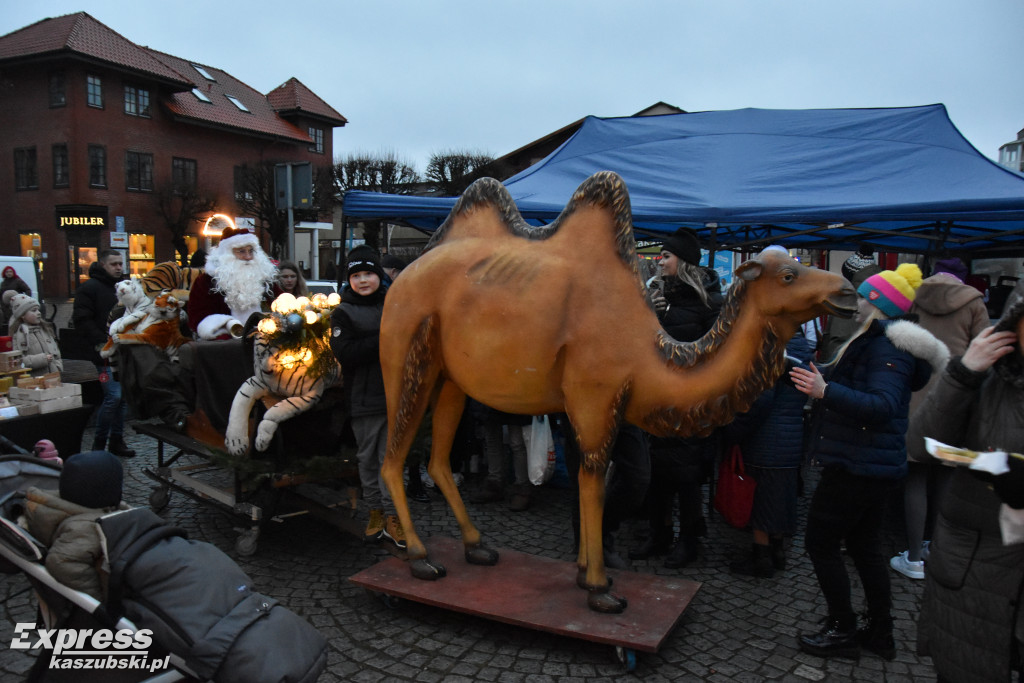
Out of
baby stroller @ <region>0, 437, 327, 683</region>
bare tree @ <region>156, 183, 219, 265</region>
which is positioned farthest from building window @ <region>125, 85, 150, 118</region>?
baby stroller @ <region>0, 437, 327, 683</region>

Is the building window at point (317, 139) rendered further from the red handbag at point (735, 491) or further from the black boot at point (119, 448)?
the red handbag at point (735, 491)

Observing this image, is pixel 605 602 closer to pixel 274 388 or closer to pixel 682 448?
pixel 682 448

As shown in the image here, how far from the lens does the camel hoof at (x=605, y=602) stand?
10.6 ft

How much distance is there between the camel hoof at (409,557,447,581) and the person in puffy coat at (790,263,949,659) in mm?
1770

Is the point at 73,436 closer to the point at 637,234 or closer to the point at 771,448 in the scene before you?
the point at 771,448

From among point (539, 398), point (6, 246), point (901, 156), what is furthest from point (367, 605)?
point (6, 246)

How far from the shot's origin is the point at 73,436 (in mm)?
4848

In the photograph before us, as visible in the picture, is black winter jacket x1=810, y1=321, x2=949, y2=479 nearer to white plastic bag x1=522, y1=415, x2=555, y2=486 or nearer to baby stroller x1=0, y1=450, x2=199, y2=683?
white plastic bag x1=522, y1=415, x2=555, y2=486

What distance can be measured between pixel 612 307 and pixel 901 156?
5.16 m

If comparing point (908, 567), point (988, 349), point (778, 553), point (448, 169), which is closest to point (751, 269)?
point (988, 349)

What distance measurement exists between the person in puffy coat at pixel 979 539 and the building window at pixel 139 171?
29.6m

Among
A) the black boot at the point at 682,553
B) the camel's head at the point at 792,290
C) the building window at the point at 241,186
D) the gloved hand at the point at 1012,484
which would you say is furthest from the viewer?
the building window at the point at 241,186

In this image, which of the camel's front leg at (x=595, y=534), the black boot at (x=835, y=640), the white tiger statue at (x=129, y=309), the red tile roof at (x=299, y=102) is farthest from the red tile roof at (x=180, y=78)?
the black boot at (x=835, y=640)

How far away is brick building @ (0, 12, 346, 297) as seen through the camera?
82.4ft
